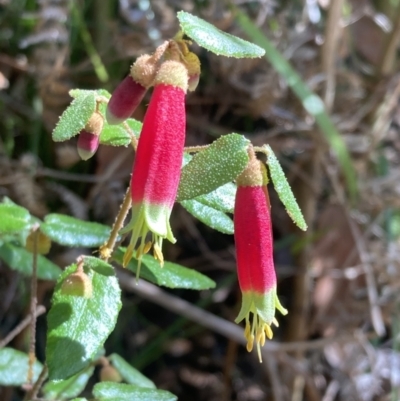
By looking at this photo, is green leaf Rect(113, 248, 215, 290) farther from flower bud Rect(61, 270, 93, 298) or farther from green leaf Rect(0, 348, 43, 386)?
green leaf Rect(0, 348, 43, 386)

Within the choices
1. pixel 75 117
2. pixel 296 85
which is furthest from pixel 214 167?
pixel 296 85

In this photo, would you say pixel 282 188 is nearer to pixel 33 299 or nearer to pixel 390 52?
pixel 33 299

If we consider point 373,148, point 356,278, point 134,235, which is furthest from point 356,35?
point 134,235

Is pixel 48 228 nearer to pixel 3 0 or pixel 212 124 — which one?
pixel 212 124

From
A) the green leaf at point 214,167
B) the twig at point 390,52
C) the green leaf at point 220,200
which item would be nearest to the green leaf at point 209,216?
the green leaf at point 220,200

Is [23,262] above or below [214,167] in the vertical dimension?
below

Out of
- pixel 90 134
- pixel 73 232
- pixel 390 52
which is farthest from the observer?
pixel 390 52

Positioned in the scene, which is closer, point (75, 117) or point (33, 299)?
point (75, 117)
